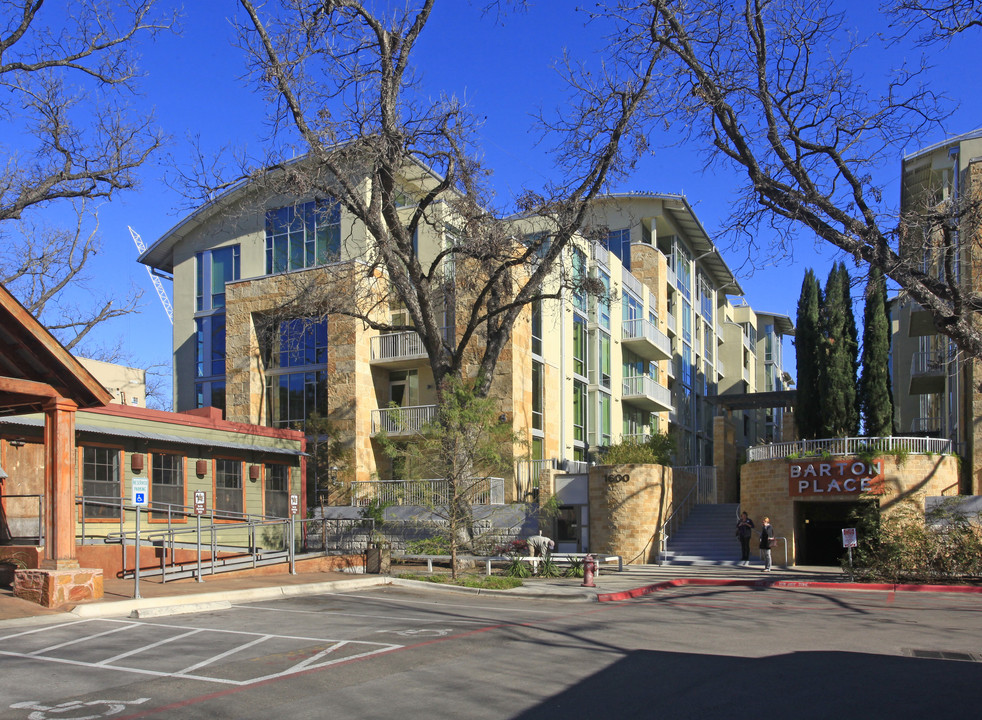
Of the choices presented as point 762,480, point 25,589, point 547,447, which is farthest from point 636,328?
point 25,589

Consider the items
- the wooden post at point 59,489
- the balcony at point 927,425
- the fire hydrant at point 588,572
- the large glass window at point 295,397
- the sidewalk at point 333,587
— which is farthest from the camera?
the balcony at point 927,425

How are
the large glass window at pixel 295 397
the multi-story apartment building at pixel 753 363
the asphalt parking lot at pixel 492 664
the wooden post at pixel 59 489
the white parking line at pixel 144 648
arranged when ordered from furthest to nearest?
the multi-story apartment building at pixel 753 363 < the large glass window at pixel 295 397 < the wooden post at pixel 59 489 < the white parking line at pixel 144 648 < the asphalt parking lot at pixel 492 664

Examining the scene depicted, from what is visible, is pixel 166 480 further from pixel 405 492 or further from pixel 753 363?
pixel 753 363

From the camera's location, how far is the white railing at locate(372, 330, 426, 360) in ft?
102

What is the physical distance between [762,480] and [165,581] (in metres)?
18.0

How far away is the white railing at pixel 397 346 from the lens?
31.0 m

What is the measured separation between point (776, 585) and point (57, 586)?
15390mm

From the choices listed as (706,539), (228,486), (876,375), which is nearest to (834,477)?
(706,539)

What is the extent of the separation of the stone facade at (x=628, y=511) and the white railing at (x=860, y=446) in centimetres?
393

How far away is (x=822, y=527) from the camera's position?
32062 mm

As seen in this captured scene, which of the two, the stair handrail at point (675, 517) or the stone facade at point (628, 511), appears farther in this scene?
the stair handrail at point (675, 517)

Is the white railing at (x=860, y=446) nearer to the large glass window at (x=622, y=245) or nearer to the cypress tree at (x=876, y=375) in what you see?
the cypress tree at (x=876, y=375)

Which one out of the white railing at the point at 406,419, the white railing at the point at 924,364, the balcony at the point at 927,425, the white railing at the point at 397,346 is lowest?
the balcony at the point at 927,425

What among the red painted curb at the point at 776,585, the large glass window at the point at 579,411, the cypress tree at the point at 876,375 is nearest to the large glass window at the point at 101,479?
the red painted curb at the point at 776,585
